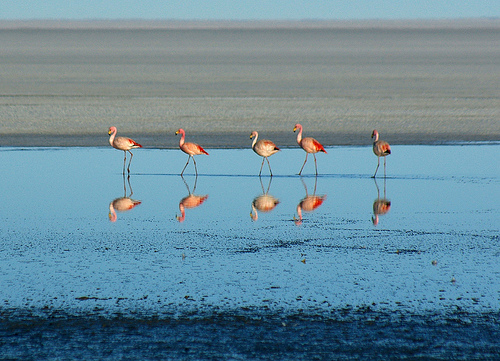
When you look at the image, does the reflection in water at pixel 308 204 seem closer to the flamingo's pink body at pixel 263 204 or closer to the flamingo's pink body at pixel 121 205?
the flamingo's pink body at pixel 263 204

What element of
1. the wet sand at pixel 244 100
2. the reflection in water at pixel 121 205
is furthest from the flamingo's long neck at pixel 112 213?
the wet sand at pixel 244 100

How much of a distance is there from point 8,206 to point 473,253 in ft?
19.4

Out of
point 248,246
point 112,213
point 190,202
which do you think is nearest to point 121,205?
point 112,213

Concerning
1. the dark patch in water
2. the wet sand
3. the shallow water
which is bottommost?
the dark patch in water

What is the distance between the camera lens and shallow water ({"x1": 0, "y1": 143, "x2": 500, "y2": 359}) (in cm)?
637

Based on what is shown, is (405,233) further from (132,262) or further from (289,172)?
(289,172)

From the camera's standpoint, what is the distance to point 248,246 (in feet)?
27.3

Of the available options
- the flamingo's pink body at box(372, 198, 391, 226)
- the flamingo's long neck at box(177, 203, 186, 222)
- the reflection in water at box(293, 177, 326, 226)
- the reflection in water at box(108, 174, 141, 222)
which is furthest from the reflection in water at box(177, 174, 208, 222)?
the flamingo's pink body at box(372, 198, 391, 226)

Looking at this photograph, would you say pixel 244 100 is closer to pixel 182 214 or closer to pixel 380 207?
pixel 380 207

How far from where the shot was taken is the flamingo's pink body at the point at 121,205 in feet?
33.2

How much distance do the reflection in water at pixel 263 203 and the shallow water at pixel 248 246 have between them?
62mm

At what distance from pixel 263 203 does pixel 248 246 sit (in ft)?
7.84

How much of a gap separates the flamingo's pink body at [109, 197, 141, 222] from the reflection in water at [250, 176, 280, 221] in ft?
5.23

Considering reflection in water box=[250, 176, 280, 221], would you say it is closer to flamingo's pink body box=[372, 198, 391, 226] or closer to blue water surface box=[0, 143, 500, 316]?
blue water surface box=[0, 143, 500, 316]
